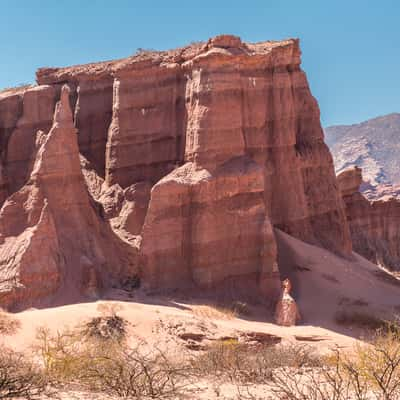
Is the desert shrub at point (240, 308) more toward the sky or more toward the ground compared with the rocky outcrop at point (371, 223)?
more toward the ground

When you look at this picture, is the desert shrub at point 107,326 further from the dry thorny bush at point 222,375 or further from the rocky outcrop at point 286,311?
the rocky outcrop at point 286,311

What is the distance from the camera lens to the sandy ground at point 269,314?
16.8 m

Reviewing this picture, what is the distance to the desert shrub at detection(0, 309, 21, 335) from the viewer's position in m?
16.1

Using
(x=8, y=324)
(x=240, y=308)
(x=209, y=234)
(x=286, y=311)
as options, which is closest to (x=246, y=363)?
(x=8, y=324)

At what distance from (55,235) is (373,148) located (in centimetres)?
12863

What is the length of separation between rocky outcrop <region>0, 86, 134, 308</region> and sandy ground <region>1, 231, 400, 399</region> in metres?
0.97

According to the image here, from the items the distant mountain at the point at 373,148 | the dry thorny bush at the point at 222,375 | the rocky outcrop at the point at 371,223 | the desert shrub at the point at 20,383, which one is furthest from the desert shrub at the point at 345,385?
the distant mountain at the point at 373,148

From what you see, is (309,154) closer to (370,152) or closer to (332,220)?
(332,220)

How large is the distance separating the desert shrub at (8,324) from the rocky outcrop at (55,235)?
6.01ft

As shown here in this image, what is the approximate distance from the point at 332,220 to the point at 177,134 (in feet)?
26.1

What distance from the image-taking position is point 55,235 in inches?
786

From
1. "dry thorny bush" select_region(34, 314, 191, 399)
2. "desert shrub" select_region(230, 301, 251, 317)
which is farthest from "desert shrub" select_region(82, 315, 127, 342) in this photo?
"desert shrub" select_region(230, 301, 251, 317)

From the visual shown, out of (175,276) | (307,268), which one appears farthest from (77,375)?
(307,268)

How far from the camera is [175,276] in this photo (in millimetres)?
21141
